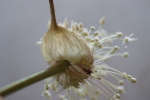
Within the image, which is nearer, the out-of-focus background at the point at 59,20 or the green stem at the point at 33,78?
the green stem at the point at 33,78

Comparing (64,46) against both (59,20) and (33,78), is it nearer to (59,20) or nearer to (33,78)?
(33,78)

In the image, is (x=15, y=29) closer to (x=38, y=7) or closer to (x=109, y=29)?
(x=38, y=7)

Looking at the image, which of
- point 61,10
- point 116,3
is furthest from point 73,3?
point 116,3

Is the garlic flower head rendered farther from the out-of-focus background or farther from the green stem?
the out-of-focus background

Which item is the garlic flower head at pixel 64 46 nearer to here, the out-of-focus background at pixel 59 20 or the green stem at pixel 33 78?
the green stem at pixel 33 78

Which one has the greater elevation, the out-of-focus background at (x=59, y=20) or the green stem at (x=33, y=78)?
the out-of-focus background at (x=59, y=20)

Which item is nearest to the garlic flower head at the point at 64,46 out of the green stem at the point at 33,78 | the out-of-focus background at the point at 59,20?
the green stem at the point at 33,78

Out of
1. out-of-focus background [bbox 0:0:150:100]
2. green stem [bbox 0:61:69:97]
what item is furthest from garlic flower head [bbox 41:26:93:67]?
out-of-focus background [bbox 0:0:150:100]
